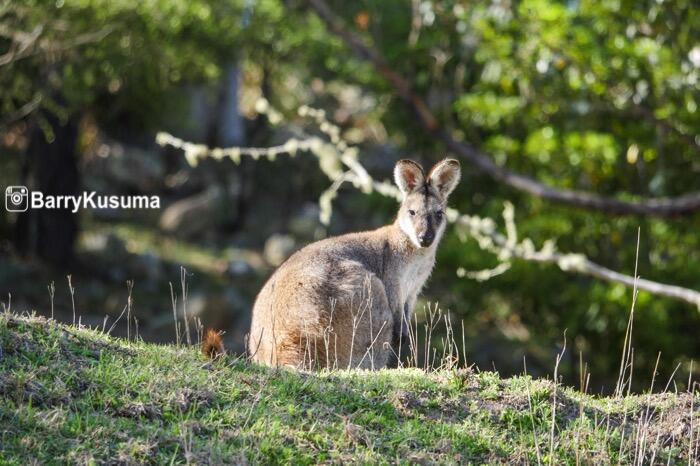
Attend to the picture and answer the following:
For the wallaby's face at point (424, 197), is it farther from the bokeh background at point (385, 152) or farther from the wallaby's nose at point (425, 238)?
the bokeh background at point (385, 152)

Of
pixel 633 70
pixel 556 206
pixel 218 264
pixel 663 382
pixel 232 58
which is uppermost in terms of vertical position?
pixel 232 58

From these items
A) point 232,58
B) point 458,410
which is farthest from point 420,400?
point 232,58

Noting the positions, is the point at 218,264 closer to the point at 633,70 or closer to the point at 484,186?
the point at 484,186

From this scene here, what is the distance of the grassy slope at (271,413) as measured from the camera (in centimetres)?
Result: 573

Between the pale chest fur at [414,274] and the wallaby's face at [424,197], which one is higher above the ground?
the wallaby's face at [424,197]

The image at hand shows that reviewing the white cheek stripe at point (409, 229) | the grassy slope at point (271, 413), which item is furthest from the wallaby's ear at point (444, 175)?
the grassy slope at point (271, 413)

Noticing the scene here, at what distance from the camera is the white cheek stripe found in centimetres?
932

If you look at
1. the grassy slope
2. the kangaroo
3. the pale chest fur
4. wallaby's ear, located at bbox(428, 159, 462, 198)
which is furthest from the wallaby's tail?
wallaby's ear, located at bbox(428, 159, 462, 198)

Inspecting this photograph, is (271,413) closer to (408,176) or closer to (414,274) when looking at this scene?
(414,274)

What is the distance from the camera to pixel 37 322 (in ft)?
22.9

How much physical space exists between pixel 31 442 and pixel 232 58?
59.7 ft

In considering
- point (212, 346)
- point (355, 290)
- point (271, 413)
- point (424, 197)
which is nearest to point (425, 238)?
point (424, 197)

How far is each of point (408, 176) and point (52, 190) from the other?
548 inches

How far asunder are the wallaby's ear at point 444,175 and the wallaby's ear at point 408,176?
10 centimetres
